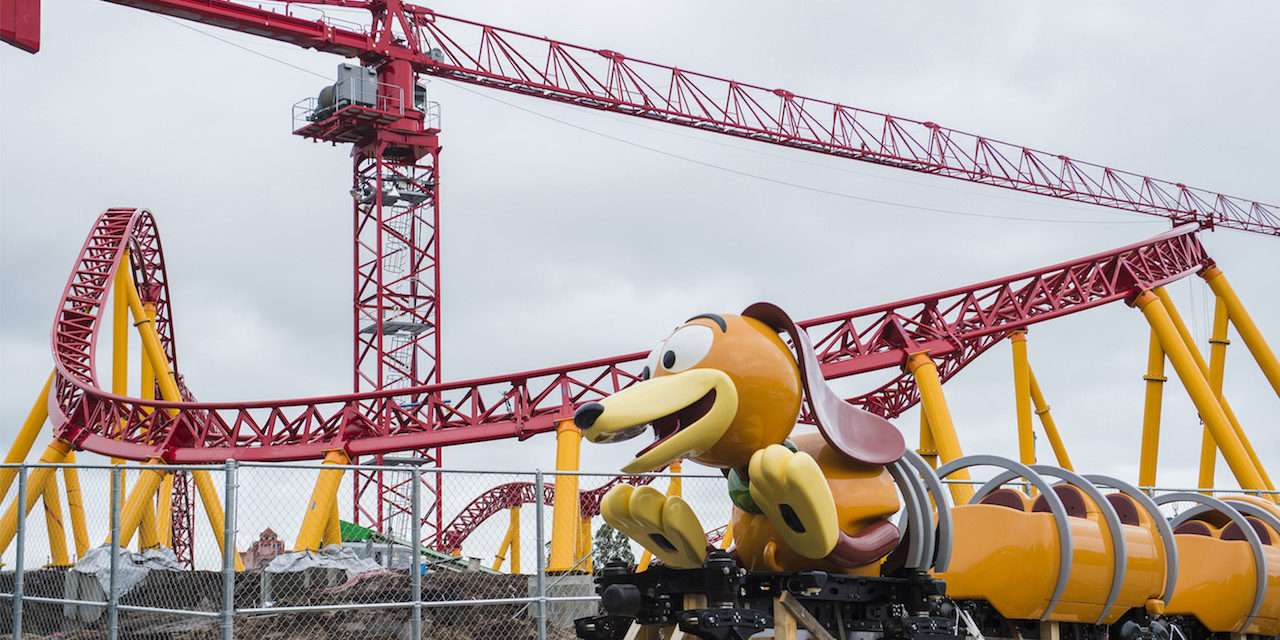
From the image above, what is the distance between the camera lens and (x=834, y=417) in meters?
8.44

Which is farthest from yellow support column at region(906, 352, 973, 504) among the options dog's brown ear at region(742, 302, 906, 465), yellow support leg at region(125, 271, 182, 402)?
yellow support leg at region(125, 271, 182, 402)

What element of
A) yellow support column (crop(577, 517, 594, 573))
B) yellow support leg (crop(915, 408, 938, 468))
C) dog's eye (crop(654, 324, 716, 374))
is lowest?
yellow support column (crop(577, 517, 594, 573))

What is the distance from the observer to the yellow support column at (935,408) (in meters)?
18.5

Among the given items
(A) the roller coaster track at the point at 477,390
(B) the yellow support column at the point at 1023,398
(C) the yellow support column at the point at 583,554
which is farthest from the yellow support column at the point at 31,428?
(B) the yellow support column at the point at 1023,398

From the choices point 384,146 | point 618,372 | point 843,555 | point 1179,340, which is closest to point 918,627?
point 843,555

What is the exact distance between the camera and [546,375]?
1977 centimetres

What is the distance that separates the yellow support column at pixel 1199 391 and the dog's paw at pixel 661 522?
14698mm

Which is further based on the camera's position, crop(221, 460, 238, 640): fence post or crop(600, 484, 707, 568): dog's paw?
crop(221, 460, 238, 640): fence post

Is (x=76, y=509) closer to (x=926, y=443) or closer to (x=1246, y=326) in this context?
(x=926, y=443)

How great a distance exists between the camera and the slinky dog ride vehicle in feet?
25.9

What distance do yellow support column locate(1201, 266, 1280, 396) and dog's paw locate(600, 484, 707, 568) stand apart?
1792 centimetres

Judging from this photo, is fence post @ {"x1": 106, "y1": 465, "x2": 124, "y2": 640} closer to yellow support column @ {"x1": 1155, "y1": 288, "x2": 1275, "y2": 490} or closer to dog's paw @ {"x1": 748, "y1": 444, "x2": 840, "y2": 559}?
dog's paw @ {"x1": 748, "y1": 444, "x2": 840, "y2": 559}

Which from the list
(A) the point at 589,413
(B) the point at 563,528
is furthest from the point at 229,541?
(B) the point at 563,528

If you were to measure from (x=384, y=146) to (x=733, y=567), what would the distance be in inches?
1122
